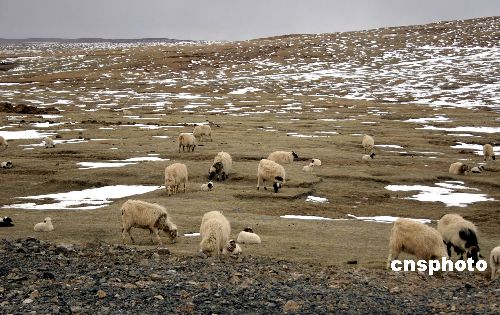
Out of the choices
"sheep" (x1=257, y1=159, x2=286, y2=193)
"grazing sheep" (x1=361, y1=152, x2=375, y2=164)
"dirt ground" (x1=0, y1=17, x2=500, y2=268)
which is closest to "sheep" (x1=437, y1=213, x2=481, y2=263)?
"dirt ground" (x1=0, y1=17, x2=500, y2=268)

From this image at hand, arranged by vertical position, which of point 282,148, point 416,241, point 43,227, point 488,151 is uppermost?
point 416,241

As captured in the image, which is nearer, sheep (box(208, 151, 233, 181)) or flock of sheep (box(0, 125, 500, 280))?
flock of sheep (box(0, 125, 500, 280))

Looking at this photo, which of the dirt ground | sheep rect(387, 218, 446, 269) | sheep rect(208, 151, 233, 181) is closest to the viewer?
sheep rect(387, 218, 446, 269)

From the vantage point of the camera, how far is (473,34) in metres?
158

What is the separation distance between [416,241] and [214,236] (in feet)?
17.5

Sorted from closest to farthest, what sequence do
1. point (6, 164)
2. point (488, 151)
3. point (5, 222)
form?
1. point (5, 222)
2. point (6, 164)
3. point (488, 151)

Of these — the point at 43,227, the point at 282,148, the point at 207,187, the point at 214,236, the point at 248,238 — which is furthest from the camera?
the point at 282,148

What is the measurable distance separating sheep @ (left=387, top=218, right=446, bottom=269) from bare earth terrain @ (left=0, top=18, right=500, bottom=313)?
0.81 meters

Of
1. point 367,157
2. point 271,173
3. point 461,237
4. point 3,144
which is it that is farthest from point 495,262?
point 3,144

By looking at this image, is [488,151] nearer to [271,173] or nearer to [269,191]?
[271,173]

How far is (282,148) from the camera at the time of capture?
3922cm

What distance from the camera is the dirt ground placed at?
57.6 ft

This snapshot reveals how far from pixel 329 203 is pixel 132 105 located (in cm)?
6381

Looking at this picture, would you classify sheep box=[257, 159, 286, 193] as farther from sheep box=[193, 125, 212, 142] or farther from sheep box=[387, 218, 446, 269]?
sheep box=[193, 125, 212, 142]
